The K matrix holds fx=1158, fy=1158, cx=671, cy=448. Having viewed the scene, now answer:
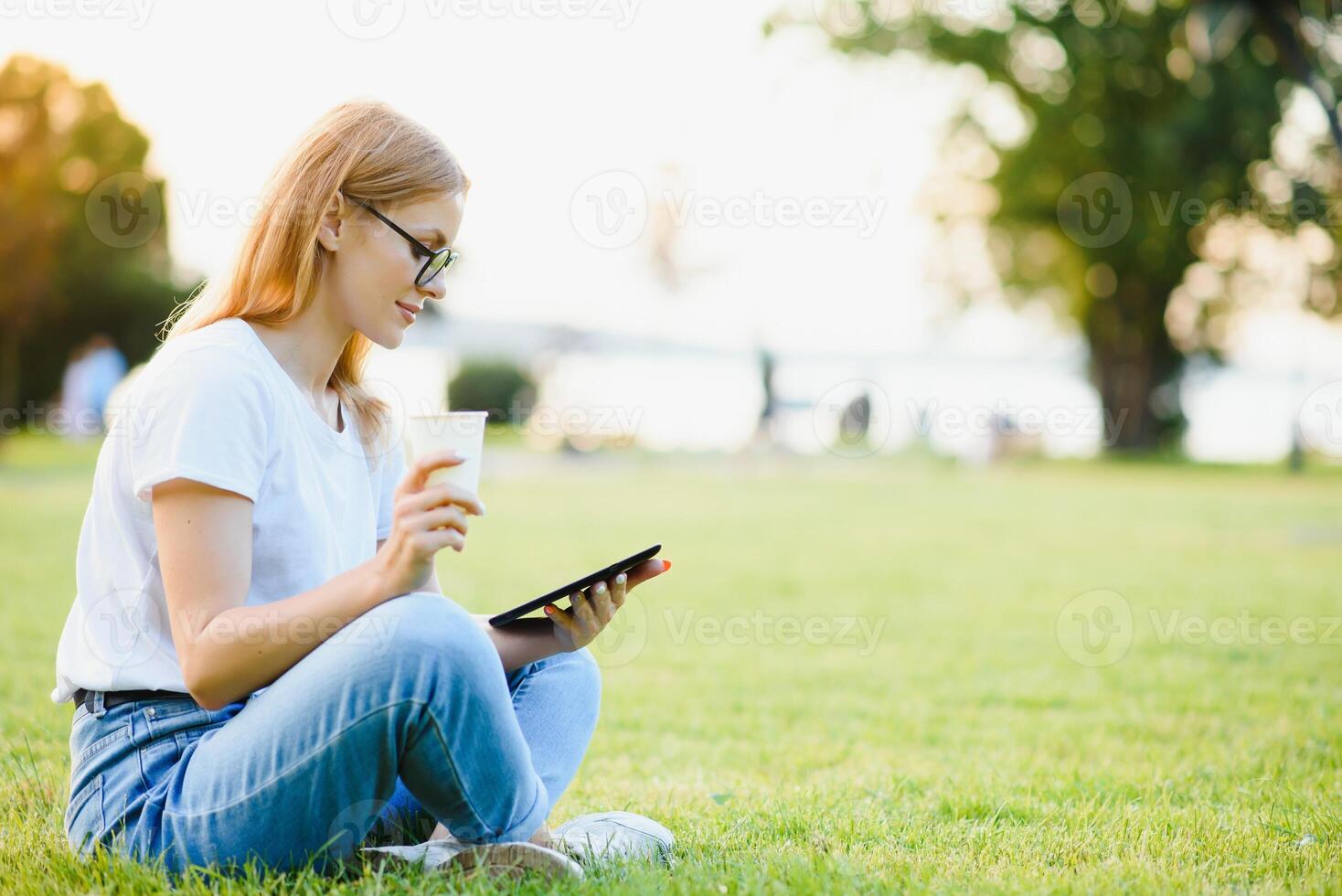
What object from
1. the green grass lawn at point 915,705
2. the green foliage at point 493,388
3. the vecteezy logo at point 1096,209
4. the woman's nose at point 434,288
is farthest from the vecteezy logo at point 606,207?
the vecteezy logo at point 1096,209

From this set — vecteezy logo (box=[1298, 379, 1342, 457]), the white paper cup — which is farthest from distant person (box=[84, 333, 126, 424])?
the white paper cup

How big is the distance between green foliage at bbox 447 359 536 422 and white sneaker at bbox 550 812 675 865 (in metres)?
23.0

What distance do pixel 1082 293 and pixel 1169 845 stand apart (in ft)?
88.5

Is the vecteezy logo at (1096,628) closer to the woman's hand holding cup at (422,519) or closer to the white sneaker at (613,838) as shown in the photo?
the white sneaker at (613,838)

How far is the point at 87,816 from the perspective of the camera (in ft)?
7.45

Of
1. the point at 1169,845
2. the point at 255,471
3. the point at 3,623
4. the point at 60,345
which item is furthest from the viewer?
the point at 60,345

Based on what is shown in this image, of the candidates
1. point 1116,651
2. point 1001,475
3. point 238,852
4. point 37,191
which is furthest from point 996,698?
point 37,191

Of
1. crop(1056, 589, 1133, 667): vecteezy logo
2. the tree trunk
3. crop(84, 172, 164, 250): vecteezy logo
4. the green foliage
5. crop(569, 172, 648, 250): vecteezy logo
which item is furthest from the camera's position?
the tree trunk

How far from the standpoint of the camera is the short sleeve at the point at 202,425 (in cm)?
200

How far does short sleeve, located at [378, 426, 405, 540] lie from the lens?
2.71 metres

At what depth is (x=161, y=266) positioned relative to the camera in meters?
25.5

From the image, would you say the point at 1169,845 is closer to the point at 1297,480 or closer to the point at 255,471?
the point at 255,471

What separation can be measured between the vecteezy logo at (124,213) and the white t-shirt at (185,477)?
25.0m

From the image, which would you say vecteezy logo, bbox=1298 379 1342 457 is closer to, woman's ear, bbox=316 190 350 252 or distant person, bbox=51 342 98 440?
woman's ear, bbox=316 190 350 252
